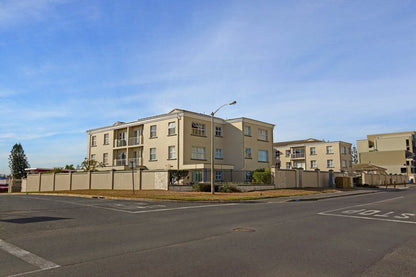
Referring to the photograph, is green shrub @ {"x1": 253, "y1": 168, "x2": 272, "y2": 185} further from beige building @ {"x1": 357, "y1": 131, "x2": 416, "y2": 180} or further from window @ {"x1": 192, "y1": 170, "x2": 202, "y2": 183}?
beige building @ {"x1": 357, "y1": 131, "x2": 416, "y2": 180}

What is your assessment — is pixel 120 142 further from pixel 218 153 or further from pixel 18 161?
pixel 18 161

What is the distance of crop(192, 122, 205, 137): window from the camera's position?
3709cm

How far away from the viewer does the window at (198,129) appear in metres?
37.1

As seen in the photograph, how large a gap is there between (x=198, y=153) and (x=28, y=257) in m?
31.1

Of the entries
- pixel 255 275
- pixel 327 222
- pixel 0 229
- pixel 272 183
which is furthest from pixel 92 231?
pixel 272 183

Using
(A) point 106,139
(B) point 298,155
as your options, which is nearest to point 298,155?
(B) point 298,155

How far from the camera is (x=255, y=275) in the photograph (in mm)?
5328

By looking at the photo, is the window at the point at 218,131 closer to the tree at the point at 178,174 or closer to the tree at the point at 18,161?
the tree at the point at 178,174

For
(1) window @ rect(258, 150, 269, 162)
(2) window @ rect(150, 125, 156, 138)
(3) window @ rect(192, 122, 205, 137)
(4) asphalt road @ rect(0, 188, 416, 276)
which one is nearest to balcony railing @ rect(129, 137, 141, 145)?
(2) window @ rect(150, 125, 156, 138)

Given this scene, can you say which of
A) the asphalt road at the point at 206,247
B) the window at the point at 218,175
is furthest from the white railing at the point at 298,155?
the asphalt road at the point at 206,247

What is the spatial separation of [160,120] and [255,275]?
112 ft

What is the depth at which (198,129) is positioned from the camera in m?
37.7

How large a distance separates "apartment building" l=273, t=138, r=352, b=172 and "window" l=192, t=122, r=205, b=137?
3293cm

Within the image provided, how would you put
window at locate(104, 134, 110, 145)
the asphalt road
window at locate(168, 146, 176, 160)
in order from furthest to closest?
window at locate(104, 134, 110, 145)
window at locate(168, 146, 176, 160)
the asphalt road
